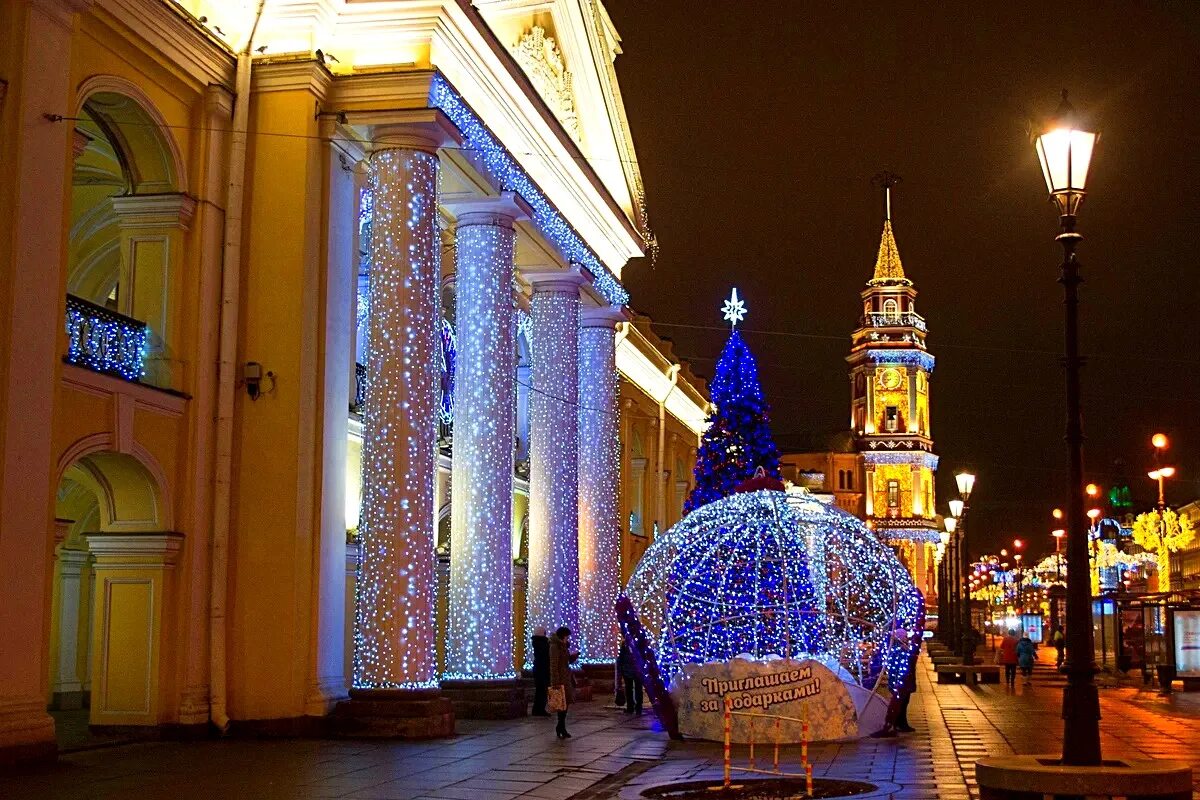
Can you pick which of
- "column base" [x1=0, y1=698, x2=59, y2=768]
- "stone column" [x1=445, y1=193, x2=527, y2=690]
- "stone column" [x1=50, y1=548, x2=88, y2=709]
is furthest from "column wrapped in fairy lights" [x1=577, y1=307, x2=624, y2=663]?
"column base" [x1=0, y1=698, x2=59, y2=768]

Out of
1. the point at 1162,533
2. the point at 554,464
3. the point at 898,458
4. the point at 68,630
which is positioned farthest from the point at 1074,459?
the point at 898,458

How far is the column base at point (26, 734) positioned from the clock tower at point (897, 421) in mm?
99538

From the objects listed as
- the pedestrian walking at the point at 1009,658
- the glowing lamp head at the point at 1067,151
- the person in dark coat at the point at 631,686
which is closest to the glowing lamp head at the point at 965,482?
the pedestrian walking at the point at 1009,658

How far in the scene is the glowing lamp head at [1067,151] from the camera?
11.7 meters

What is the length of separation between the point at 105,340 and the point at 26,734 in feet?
16.0

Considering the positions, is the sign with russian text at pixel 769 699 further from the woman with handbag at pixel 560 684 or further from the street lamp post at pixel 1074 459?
the street lamp post at pixel 1074 459

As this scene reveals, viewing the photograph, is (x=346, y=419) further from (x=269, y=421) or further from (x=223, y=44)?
(x=223, y=44)

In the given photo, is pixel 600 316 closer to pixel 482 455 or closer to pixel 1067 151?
pixel 482 455

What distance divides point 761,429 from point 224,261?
2773 centimetres

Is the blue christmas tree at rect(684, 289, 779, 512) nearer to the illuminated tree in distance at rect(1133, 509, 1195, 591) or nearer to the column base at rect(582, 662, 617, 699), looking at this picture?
the illuminated tree in distance at rect(1133, 509, 1195, 591)

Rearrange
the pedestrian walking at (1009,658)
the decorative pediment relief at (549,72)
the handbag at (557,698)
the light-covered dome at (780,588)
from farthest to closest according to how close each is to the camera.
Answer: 1. the pedestrian walking at (1009,658)
2. the decorative pediment relief at (549,72)
3. the light-covered dome at (780,588)
4. the handbag at (557,698)

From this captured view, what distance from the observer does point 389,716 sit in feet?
61.3

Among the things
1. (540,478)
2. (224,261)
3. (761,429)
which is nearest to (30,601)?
(224,261)

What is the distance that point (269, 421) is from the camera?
1906 centimetres
